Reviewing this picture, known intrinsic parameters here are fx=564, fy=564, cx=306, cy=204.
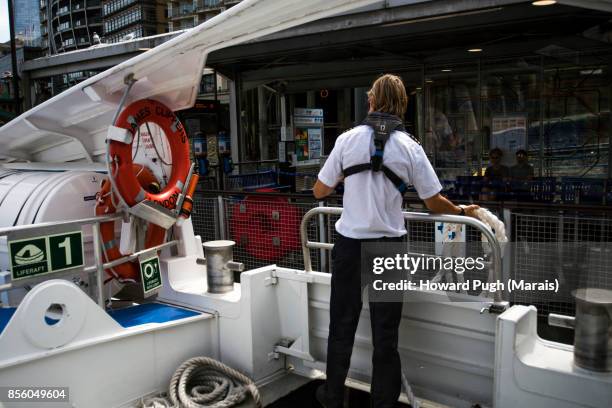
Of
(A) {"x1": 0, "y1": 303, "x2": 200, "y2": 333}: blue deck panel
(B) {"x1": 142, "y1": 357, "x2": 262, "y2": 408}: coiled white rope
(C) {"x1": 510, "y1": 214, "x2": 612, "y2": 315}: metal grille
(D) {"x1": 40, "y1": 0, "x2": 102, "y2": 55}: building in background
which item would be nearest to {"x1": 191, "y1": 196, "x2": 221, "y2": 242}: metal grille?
(A) {"x1": 0, "y1": 303, "x2": 200, "y2": 333}: blue deck panel

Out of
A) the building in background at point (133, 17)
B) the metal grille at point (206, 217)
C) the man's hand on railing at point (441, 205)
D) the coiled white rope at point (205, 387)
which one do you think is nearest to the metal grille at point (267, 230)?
the metal grille at point (206, 217)

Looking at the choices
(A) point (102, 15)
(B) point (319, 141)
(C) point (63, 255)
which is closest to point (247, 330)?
(C) point (63, 255)

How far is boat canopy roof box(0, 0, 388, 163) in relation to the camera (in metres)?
3.44

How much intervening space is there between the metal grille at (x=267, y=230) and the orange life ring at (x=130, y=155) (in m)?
2.42

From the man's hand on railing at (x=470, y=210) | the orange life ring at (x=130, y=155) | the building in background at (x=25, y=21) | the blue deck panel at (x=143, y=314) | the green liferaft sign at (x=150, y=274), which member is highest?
the building in background at (x=25, y=21)

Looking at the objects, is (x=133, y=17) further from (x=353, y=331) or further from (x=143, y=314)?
(x=353, y=331)

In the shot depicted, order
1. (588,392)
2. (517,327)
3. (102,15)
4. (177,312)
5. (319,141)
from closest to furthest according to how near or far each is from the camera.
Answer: (588,392), (517,327), (177,312), (319,141), (102,15)

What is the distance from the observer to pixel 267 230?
7.22 metres

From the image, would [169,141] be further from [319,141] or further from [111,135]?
[319,141]

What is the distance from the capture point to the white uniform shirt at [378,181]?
123 inches

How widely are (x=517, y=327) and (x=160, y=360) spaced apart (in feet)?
7.80

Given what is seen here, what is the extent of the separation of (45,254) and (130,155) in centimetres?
93

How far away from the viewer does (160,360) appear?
394 centimetres

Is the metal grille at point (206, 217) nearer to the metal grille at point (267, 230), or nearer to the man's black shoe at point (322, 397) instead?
the metal grille at point (267, 230)
